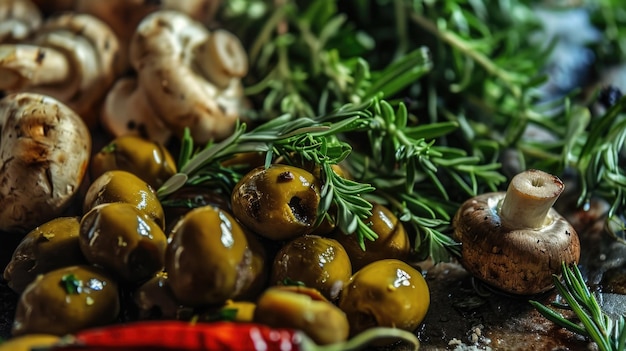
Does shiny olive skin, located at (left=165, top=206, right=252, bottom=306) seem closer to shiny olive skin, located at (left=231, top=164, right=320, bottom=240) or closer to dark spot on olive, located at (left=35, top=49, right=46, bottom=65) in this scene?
shiny olive skin, located at (left=231, top=164, right=320, bottom=240)

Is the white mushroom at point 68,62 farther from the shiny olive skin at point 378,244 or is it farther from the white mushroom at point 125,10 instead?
the shiny olive skin at point 378,244

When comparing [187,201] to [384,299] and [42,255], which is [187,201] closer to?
[42,255]

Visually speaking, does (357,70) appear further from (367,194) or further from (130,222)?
(130,222)

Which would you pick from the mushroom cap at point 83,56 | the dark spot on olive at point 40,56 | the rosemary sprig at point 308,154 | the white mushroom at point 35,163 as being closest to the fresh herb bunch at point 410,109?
the rosemary sprig at point 308,154

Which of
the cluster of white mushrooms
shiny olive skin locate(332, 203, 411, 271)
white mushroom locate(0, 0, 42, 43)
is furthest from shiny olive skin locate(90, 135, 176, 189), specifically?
white mushroom locate(0, 0, 42, 43)

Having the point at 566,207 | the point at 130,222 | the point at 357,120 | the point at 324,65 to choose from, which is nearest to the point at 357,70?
the point at 324,65
